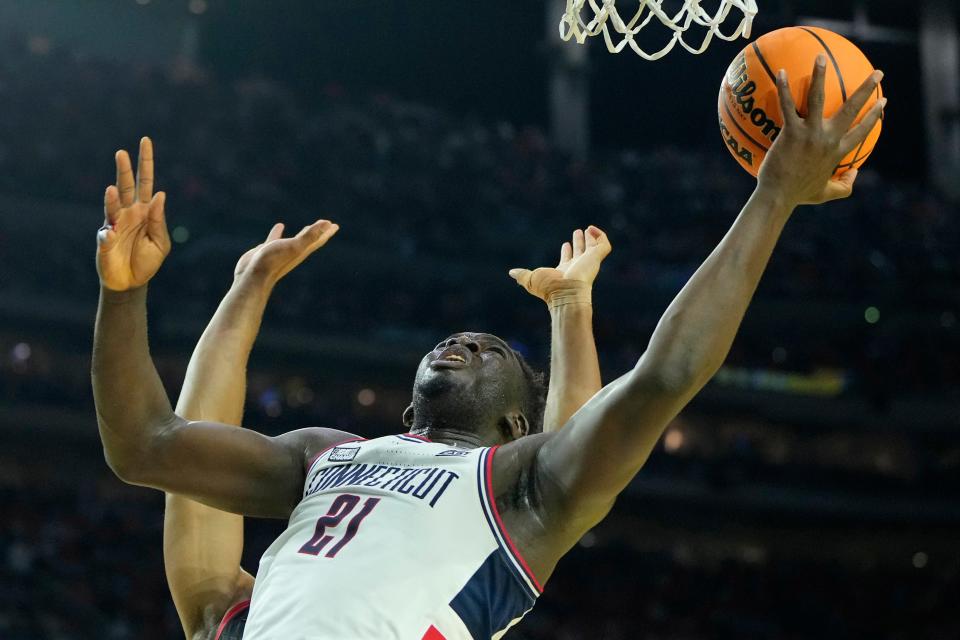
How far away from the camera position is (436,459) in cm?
264

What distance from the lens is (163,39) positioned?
20672mm

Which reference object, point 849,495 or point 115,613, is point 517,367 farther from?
point 849,495

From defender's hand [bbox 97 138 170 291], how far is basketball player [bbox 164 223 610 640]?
2.50 ft

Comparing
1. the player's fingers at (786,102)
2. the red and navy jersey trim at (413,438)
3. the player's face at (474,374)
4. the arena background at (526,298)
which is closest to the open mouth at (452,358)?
the player's face at (474,374)

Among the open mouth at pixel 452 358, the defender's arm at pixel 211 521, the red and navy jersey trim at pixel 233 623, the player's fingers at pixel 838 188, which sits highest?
the player's fingers at pixel 838 188

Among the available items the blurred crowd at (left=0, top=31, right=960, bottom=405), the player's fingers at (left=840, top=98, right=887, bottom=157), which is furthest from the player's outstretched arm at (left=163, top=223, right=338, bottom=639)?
the blurred crowd at (left=0, top=31, right=960, bottom=405)

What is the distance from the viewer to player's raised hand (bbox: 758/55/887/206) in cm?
216

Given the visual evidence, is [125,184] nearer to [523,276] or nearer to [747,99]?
[523,276]

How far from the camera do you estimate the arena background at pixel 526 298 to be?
577 inches

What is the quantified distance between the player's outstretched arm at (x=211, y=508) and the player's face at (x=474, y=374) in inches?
26.8

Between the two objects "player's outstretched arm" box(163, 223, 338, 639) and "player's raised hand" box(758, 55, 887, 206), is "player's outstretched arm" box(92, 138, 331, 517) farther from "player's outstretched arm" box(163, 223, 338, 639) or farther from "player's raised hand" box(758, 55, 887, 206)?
"player's raised hand" box(758, 55, 887, 206)

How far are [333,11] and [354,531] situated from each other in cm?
1984

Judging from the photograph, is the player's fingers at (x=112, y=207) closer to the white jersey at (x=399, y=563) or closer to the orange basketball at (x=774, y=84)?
the white jersey at (x=399, y=563)

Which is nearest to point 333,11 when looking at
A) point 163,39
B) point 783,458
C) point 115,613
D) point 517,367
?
point 163,39
